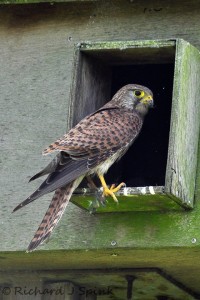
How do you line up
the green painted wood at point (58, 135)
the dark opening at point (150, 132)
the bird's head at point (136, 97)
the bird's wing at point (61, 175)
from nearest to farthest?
1. the bird's wing at point (61, 175)
2. the green painted wood at point (58, 135)
3. the bird's head at point (136, 97)
4. the dark opening at point (150, 132)

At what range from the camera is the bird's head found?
5820 mm

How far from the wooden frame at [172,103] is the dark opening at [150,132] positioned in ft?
1.39

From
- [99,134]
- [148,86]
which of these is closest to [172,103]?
[99,134]

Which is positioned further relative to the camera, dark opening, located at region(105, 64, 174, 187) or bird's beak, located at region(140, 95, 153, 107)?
dark opening, located at region(105, 64, 174, 187)

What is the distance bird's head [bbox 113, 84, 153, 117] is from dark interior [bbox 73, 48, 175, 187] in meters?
0.11

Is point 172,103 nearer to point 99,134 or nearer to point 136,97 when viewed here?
point 99,134

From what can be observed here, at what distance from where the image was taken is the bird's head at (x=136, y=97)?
5.82 meters

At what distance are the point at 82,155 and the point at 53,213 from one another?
0.28m

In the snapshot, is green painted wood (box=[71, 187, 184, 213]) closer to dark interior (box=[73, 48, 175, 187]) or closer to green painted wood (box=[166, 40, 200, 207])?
green painted wood (box=[166, 40, 200, 207])

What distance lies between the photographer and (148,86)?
636 cm

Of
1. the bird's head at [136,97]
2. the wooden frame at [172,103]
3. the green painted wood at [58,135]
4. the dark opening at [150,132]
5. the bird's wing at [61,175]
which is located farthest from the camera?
the dark opening at [150,132]

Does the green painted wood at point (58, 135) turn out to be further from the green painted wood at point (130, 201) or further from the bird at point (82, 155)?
the bird at point (82, 155)

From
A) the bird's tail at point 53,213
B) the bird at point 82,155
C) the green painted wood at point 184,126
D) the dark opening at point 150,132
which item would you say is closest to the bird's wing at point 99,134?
the bird at point 82,155

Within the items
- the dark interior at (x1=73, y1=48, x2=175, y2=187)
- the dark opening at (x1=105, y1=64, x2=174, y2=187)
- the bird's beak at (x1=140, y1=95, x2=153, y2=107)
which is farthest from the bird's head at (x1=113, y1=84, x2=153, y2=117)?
the dark opening at (x1=105, y1=64, x2=174, y2=187)
